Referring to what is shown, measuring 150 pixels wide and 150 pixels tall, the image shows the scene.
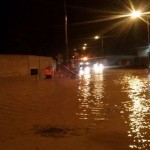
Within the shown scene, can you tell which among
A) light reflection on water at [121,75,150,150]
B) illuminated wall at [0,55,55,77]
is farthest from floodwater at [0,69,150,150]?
illuminated wall at [0,55,55,77]

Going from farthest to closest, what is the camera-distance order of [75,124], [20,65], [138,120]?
[20,65], [138,120], [75,124]

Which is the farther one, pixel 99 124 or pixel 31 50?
pixel 31 50

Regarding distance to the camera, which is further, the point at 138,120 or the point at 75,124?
the point at 138,120

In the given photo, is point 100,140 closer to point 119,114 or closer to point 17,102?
point 119,114

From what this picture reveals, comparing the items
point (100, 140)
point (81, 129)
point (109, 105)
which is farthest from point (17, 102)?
point (100, 140)

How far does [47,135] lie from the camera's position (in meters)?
8.47

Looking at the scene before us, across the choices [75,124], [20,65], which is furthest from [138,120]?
[20,65]

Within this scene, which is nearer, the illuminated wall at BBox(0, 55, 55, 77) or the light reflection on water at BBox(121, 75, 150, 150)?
the light reflection on water at BBox(121, 75, 150, 150)

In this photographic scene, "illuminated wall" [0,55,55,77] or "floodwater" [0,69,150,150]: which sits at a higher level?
"illuminated wall" [0,55,55,77]

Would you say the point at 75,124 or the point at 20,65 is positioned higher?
the point at 20,65

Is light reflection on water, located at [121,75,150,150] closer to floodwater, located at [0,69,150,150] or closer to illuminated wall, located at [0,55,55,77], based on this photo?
floodwater, located at [0,69,150,150]

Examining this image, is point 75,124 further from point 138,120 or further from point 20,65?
point 20,65

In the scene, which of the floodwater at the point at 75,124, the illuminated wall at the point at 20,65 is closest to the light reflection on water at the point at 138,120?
the floodwater at the point at 75,124

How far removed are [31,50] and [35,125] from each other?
3455 centimetres
